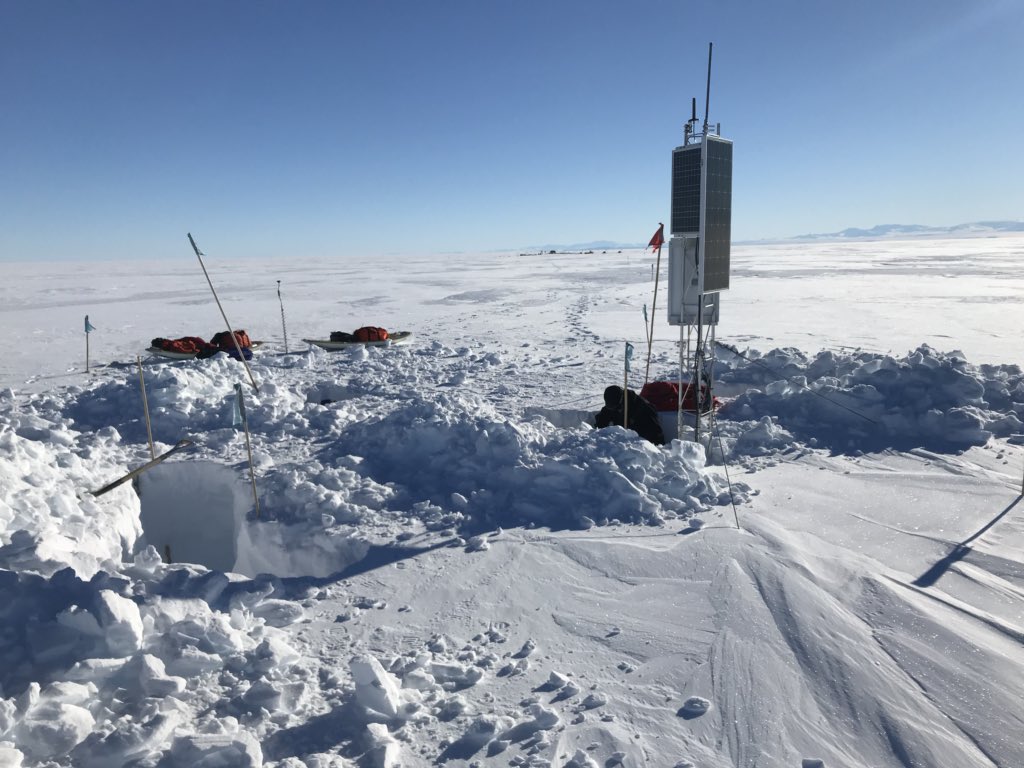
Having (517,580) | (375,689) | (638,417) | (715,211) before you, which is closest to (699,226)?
(715,211)

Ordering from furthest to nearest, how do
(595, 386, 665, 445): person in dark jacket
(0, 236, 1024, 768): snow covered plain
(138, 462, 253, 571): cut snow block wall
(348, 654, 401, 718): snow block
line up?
1. (595, 386, 665, 445): person in dark jacket
2. (138, 462, 253, 571): cut snow block wall
3. (348, 654, 401, 718): snow block
4. (0, 236, 1024, 768): snow covered plain

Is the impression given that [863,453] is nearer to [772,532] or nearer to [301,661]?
[772,532]

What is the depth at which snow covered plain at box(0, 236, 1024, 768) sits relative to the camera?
10.6 feet

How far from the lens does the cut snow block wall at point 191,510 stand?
7141 mm

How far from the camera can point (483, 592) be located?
15.2 ft

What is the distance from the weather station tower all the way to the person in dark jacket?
2.00 ft

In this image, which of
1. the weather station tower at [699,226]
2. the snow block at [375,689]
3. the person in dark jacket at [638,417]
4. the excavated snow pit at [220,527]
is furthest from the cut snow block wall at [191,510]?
the weather station tower at [699,226]

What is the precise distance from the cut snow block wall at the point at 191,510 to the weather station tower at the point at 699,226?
555cm

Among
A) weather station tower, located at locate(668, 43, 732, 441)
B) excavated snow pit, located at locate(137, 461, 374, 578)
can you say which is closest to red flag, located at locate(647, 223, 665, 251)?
weather station tower, located at locate(668, 43, 732, 441)

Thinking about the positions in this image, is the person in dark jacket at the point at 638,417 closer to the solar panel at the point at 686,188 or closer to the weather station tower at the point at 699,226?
the weather station tower at the point at 699,226

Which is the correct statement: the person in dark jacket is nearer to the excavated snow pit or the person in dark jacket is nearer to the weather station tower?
the weather station tower

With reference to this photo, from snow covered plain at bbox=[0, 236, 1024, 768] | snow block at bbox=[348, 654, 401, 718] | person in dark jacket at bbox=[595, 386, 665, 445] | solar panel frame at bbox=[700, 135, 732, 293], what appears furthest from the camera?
person in dark jacket at bbox=[595, 386, 665, 445]

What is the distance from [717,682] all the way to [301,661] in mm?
2517

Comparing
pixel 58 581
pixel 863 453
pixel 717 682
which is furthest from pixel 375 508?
pixel 863 453
